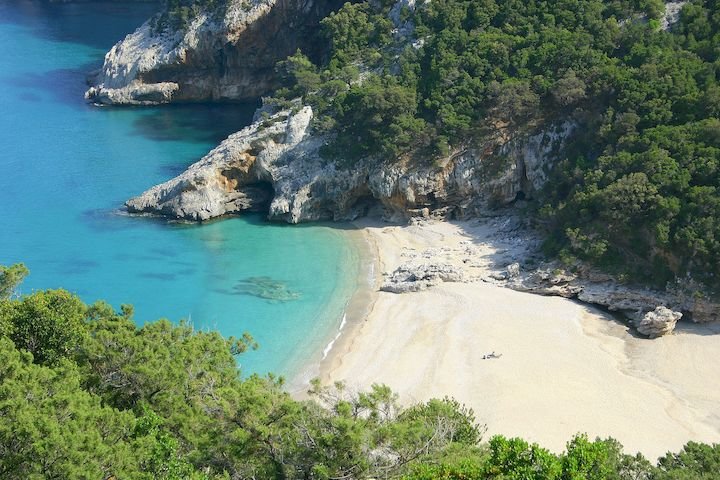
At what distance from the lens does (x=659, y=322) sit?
31.3 meters

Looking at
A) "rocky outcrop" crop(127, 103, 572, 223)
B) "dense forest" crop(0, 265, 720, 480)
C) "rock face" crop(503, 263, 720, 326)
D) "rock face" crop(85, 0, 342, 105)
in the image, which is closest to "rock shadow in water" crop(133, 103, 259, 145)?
"rock face" crop(85, 0, 342, 105)

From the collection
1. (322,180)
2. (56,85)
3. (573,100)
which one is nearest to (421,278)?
(322,180)

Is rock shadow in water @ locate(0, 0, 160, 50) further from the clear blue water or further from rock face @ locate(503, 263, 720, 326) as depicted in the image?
rock face @ locate(503, 263, 720, 326)

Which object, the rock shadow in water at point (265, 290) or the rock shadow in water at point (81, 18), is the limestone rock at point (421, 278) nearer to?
the rock shadow in water at point (265, 290)

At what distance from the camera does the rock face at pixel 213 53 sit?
194 feet

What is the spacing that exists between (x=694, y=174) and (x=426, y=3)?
65.7 feet

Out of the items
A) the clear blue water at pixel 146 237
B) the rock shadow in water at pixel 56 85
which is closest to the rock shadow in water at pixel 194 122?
the clear blue water at pixel 146 237

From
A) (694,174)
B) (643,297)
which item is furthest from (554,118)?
(643,297)

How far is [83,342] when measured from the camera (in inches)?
779

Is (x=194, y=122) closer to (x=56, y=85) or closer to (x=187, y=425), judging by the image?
(x=56, y=85)

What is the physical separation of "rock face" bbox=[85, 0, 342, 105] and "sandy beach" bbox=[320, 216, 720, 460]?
28.9 metres

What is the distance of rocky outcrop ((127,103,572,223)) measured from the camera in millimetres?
41281

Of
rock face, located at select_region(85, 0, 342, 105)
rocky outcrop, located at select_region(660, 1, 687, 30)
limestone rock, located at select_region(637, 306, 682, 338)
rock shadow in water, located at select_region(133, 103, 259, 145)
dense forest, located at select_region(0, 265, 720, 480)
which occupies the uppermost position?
rocky outcrop, located at select_region(660, 1, 687, 30)

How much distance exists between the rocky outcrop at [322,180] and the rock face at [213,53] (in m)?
15.7
